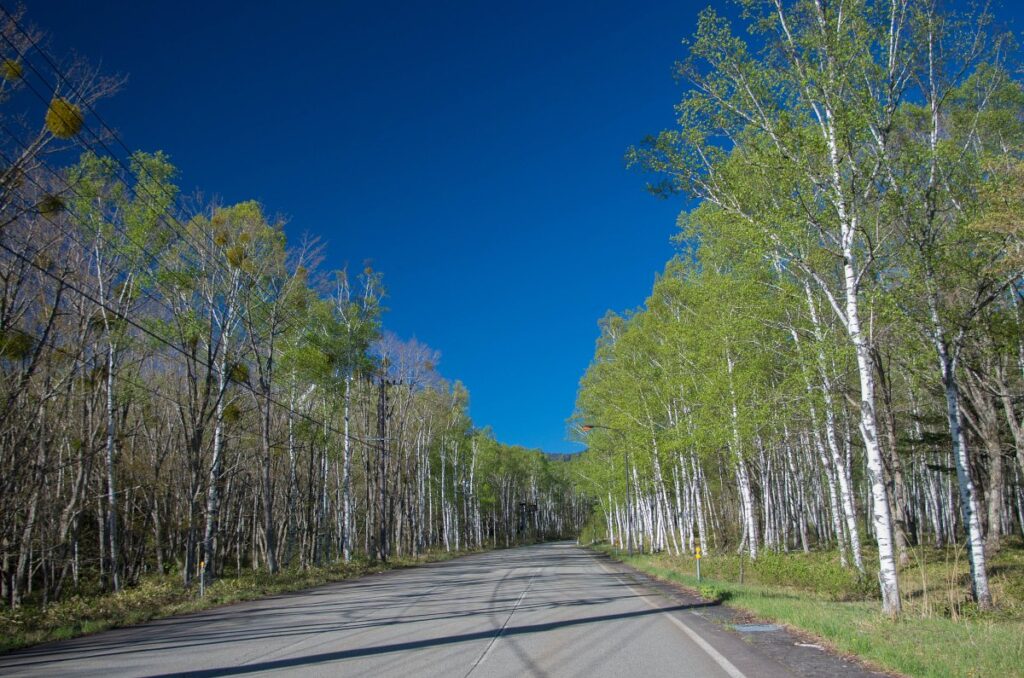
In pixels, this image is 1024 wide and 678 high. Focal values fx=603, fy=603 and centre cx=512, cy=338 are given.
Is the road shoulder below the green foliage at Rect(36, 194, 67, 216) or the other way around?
below

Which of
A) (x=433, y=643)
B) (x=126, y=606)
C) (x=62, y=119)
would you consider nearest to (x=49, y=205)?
(x=62, y=119)

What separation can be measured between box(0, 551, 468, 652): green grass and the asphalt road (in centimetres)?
70

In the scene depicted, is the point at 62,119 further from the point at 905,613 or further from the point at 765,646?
the point at 905,613

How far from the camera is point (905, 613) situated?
9.15 metres

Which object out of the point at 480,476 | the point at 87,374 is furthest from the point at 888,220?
the point at 480,476

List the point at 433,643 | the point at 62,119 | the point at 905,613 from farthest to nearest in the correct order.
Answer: the point at 62,119, the point at 905,613, the point at 433,643

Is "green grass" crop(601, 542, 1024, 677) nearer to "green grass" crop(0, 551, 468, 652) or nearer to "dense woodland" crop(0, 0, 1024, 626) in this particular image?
"dense woodland" crop(0, 0, 1024, 626)

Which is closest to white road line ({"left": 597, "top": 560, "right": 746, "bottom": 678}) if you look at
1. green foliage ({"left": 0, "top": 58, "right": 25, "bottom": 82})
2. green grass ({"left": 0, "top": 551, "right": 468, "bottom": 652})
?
green grass ({"left": 0, "top": 551, "right": 468, "bottom": 652})

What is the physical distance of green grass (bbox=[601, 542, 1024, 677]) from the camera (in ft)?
19.3

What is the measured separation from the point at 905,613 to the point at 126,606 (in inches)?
614

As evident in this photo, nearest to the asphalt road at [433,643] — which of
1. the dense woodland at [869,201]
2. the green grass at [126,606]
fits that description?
the green grass at [126,606]

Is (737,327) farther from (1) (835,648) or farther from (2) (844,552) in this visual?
(2) (844,552)

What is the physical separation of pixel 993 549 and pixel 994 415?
4686mm

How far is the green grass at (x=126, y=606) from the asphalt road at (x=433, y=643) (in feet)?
2.31
